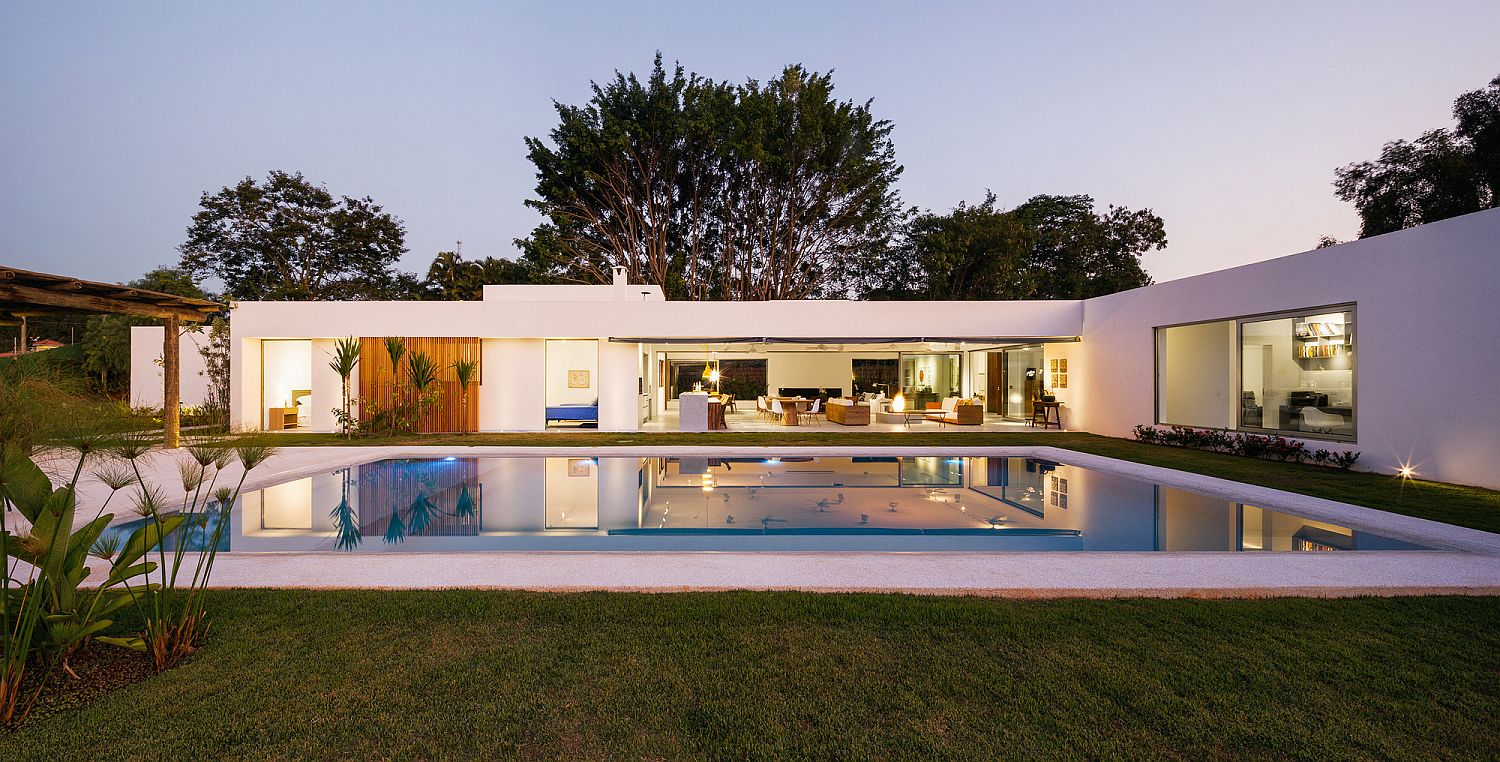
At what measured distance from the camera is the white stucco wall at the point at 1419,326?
7.71 metres

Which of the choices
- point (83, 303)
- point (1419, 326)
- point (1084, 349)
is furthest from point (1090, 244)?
point (83, 303)

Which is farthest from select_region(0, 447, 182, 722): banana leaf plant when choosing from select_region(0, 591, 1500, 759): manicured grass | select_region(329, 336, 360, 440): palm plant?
select_region(329, 336, 360, 440): palm plant

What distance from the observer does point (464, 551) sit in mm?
5480

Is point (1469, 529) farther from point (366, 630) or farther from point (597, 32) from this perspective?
point (597, 32)

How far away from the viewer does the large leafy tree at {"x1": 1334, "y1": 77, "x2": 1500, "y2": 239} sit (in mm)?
17234

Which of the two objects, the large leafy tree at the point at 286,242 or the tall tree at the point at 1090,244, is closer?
the tall tree at the point at 1090,244

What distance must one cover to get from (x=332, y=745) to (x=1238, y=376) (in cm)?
1352

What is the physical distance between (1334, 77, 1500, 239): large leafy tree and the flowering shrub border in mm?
10776

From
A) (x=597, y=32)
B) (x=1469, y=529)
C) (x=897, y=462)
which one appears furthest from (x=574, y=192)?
(x=1469, y=529)

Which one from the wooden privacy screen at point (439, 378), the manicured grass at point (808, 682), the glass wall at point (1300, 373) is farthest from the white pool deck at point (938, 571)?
the wooden privacy screen at point (439, 378)

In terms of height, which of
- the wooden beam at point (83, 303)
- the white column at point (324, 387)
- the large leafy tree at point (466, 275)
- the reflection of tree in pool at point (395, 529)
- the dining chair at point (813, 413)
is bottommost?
the reflection of tree in pool at point (395, 529)

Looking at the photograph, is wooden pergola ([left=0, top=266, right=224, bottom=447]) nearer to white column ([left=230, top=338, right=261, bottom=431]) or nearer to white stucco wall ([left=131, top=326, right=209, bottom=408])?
white column ([left=230, top=338, right=261, bottom=431])

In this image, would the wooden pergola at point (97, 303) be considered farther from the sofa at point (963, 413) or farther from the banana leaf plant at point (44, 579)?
the sofa at point (963, 413)

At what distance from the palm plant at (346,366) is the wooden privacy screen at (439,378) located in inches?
12.4
